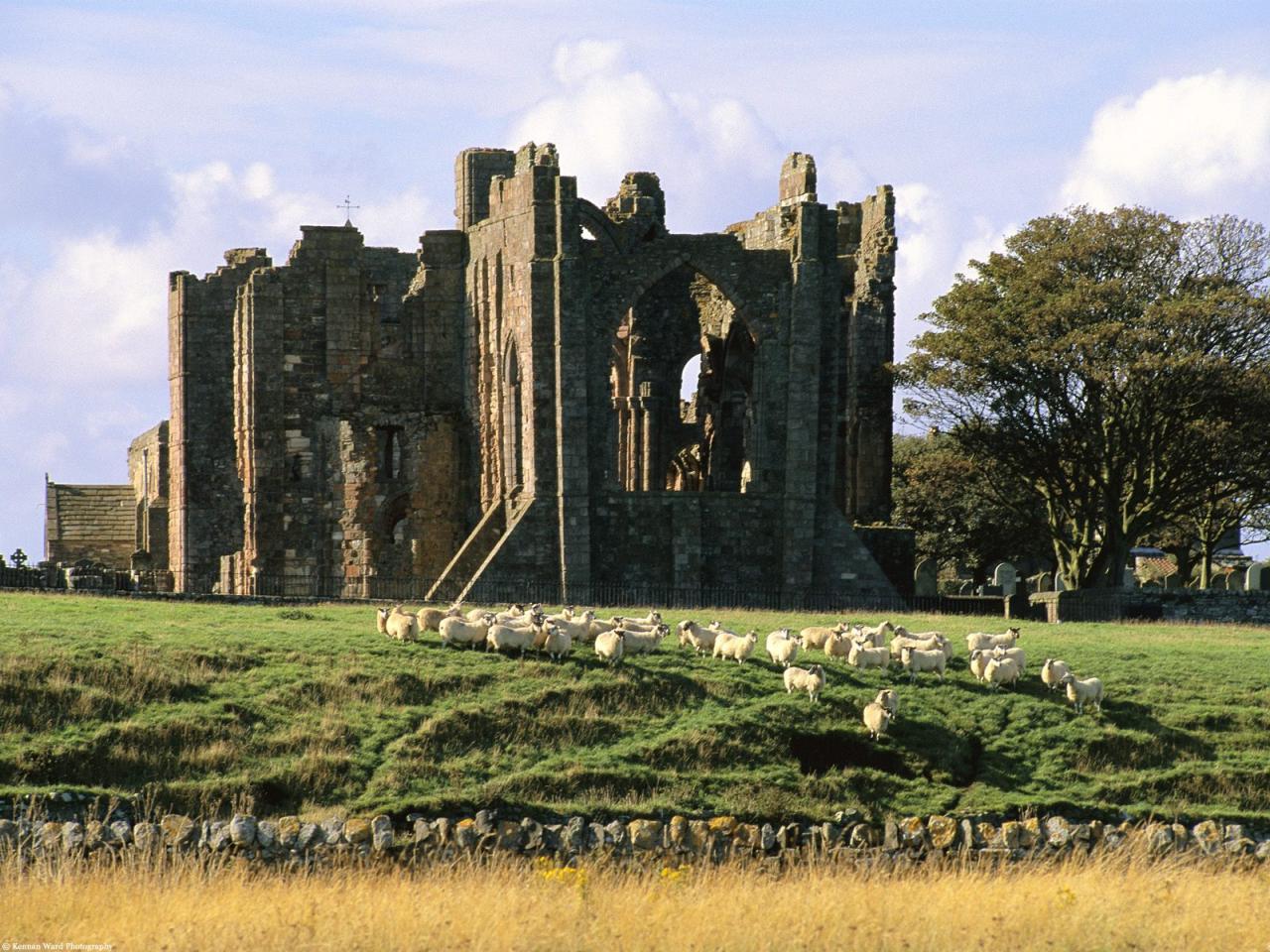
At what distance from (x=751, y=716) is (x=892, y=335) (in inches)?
1274

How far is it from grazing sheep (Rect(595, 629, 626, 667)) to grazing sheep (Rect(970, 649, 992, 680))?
5.79m

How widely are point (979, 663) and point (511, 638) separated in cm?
766

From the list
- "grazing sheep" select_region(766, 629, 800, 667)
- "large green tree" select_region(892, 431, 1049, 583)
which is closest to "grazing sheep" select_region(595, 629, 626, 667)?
"grazing sheep" select_region(766, 629, 800, 667)

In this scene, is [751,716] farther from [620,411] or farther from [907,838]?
[620,411]

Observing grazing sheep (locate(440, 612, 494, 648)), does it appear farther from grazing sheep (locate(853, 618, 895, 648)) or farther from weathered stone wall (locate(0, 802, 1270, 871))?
weathered stone wall (locate(0, 802, 1270, 871))

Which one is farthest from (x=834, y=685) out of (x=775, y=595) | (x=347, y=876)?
(x=775, y=595)

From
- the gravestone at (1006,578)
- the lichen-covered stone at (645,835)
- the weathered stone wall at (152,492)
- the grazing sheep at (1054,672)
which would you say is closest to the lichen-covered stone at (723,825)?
the lichen-covered stone at (645,835)

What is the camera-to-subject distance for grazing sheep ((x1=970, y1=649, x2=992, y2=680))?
35812 millimetres

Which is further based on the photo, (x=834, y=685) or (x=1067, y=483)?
(x=1067, y=483)

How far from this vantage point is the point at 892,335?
210 feet

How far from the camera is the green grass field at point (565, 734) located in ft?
98.1

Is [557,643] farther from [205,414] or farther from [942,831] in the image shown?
[205,414]

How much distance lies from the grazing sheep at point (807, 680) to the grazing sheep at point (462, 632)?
5.09 m

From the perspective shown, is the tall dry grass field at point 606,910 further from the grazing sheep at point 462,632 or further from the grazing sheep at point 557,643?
the grazing sheep at point 462,632
